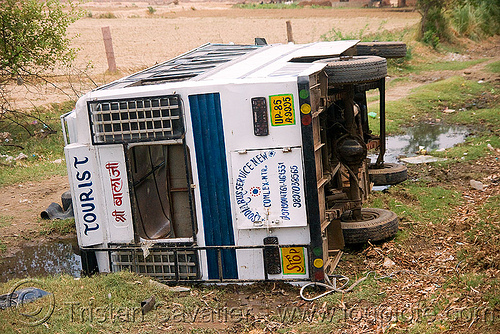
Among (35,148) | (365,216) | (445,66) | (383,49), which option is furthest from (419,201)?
(445,66)

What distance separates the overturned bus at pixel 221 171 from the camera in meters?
5.43

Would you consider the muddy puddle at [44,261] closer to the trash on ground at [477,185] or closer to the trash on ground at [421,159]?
the trash on ground at [477,185]

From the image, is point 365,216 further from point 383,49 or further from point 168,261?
point 383,49

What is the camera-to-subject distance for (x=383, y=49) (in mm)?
9102

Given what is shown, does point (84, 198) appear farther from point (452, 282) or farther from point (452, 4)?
point (452, 4)

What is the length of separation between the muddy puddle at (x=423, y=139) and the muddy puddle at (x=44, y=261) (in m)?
5.85

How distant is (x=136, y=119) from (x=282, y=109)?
1422 millimetres

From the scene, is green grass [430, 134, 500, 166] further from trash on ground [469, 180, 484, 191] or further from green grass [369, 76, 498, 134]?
green grass [369, 76, 498, 134]

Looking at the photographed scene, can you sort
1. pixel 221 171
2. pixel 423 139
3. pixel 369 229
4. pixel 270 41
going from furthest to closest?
pixel 270 41, pixel 423 139, pixel 369 229, pixel 221 171

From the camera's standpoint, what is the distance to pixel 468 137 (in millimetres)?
11984

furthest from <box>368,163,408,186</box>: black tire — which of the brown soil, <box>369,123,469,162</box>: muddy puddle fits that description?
the brown soil

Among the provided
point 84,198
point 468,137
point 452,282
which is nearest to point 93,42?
point 468,137

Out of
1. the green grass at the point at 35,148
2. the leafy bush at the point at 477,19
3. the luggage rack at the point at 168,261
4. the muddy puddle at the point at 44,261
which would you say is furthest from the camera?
the leafy bush at the point at 477,19

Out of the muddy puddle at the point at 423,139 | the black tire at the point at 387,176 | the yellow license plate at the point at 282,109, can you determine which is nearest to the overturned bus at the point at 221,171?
the yellow license plate at the point at 282,109
